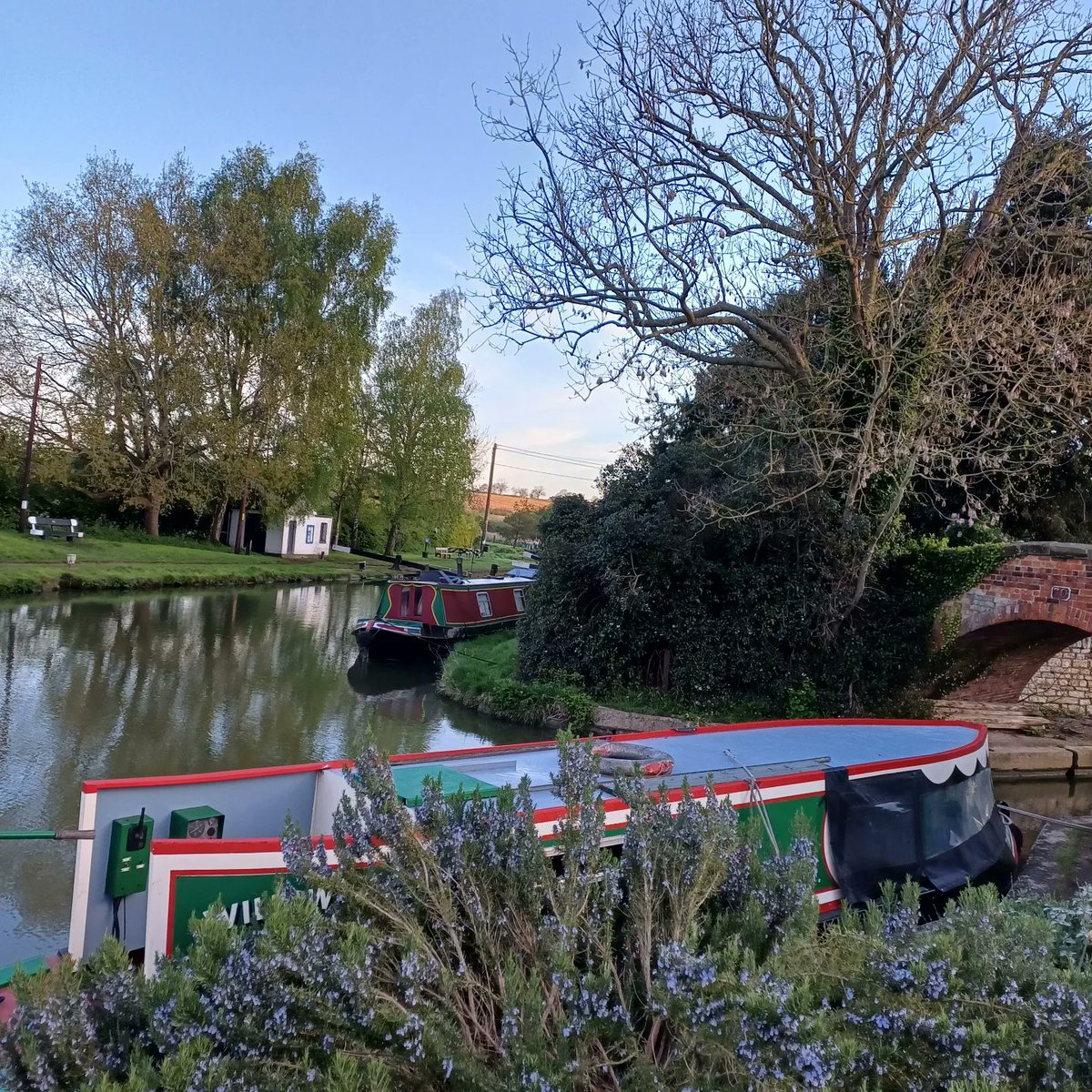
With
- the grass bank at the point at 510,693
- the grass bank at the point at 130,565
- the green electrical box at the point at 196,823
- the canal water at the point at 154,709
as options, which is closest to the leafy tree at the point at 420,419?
the grass bank at the point at 130,565

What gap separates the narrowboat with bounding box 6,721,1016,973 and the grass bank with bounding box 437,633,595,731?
4685 mm

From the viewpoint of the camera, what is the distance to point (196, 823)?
402 cm

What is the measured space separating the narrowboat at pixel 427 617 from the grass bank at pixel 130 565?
783cm

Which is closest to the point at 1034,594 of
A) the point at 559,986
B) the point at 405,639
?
the point at 405,639

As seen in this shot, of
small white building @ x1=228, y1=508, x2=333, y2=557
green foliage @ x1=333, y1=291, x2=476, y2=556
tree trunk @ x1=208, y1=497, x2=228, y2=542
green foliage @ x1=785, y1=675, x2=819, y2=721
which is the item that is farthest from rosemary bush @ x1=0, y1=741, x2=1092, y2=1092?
green foliage @ x1=333, y1=291, x2=476, y2=556

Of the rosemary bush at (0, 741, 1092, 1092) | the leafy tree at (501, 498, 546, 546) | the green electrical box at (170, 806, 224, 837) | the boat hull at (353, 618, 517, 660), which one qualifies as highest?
the leafy tree at (501, 498, 546, 546)

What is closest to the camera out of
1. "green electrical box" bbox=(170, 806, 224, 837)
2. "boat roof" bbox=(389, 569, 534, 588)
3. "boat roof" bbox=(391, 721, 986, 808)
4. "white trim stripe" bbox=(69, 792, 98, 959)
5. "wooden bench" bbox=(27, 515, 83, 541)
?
"white trim stripe" bbox=(69, 792, 98, 959)

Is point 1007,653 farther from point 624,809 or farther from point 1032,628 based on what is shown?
point 624,809

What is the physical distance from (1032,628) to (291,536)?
26.9m

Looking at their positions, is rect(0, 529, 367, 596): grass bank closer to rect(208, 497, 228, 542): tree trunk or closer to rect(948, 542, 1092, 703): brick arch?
rect(208, 497, 228, 542): tree trunk

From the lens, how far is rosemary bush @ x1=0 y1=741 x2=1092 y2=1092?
2.00 meters

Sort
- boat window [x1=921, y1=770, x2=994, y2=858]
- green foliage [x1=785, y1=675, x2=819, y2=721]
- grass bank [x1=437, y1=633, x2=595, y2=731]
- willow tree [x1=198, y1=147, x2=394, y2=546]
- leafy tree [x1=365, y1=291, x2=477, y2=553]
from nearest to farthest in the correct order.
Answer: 1. boat window [x1=921, y1=770, x2=994, y2=858]
2. green foliage [x1=785, y1=675, x2=819, y2=721]
3. grass bank [x1=437, y1=633, x2=595, y2=731]
4. willow tree [x1=198, y1=147, x2=394, y2=546]
5. leafy tree [x1=365, y1=291, x2=477, y2=553]

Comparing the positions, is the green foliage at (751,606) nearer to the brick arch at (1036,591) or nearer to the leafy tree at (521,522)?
the brick arch at (1036,591)

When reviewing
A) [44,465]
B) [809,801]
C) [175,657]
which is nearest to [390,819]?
[809,801]
